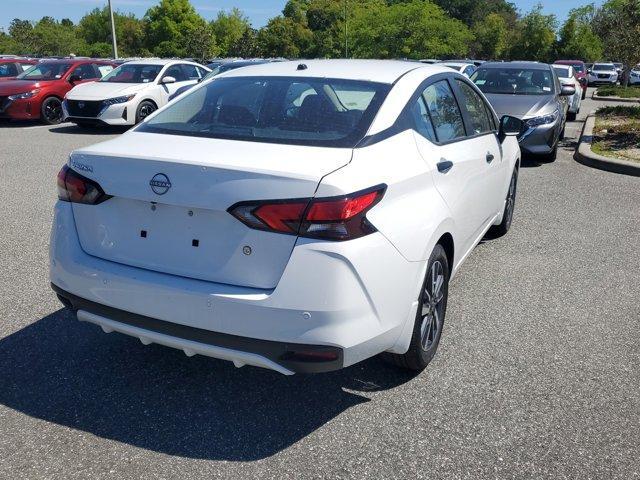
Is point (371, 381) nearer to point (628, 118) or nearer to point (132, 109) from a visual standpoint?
point (132, 109)

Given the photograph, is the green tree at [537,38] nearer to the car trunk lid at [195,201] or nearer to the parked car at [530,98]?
the parked car at [530,98]

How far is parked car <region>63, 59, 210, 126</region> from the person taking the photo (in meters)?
13.6

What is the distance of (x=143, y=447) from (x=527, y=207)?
5844mm

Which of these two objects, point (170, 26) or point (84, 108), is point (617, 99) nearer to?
point (84, 108)

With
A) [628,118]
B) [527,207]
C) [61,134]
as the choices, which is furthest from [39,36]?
[527,207]

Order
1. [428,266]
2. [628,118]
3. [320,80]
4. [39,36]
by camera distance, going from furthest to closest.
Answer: [39,36]
[628,118]
[320,80]
[428,266]

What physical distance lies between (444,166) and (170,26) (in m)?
81.1

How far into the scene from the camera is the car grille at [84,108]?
13.6 meters

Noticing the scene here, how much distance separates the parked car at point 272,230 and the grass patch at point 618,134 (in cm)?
828

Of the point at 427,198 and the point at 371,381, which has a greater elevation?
the point at 427,198

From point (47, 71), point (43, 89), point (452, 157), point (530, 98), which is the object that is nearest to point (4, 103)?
point (43, 89)

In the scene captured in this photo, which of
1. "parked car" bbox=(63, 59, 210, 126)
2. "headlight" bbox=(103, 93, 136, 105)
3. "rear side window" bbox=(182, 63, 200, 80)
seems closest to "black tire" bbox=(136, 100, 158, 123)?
"parked car" bbox=(63, 59, 210, 126)

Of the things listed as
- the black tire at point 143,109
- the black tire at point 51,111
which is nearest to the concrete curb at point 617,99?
the black tire at point 143,109

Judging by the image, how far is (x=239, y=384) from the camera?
342cm
